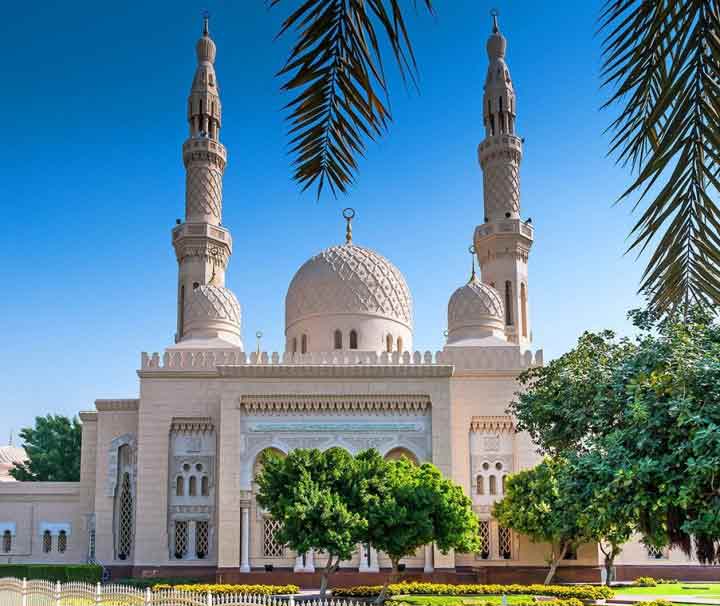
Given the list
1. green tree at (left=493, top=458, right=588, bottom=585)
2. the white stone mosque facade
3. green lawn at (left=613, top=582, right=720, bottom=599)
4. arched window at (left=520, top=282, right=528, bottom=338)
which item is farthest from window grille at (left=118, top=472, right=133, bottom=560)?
green lawn at (left=613, top=582, right=720, bottom=599)

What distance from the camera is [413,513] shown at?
62.0 ft

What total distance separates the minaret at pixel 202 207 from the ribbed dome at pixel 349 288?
232 cm

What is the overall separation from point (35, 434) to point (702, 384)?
37254mm

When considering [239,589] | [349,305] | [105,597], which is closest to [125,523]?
[239,589]

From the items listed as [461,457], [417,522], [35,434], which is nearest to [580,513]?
[417,522]

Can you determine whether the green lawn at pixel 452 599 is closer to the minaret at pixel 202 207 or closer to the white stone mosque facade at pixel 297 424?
the white stone mosque facade at pixel 297 424

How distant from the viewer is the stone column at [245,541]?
23531 mm

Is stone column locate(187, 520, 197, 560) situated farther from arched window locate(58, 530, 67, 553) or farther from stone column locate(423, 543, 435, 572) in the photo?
stone column locate(423, 543, 435, 572)

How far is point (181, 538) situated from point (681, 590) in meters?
12.7

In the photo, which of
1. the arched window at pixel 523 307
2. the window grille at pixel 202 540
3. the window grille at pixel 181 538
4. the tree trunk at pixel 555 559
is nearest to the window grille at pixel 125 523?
the window grille at pixel 181 538

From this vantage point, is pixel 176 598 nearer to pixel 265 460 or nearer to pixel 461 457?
pixel 265 460

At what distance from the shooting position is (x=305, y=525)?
18.6m

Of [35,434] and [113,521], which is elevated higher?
[35,434]

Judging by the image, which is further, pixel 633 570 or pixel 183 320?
pixel 183 320
